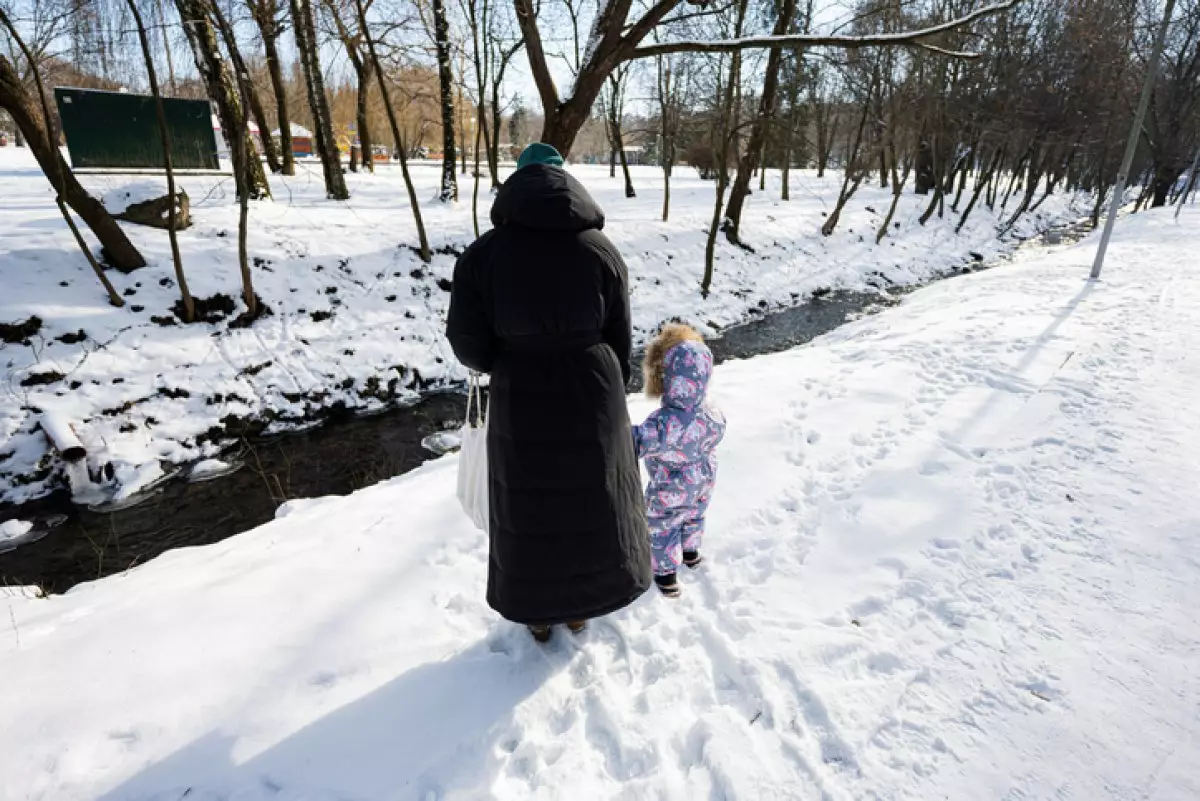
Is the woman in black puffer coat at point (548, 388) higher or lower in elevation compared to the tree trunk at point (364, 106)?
lower

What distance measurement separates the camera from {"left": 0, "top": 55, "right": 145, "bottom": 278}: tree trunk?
6285 millimetres

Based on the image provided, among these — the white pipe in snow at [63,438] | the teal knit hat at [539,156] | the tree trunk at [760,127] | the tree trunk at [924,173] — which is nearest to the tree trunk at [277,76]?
the white pipe in snow at [63,438]

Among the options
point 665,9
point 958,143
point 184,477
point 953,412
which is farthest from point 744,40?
point 958,143

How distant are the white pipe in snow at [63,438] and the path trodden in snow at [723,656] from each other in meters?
3.17

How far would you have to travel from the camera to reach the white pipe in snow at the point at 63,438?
5.88 metres

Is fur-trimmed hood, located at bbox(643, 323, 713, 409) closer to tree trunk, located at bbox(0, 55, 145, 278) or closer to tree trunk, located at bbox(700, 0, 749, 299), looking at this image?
tree trunk, located at bbox(0, 55, 145, 278)

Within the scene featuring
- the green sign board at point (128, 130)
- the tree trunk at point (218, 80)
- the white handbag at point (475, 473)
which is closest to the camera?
the white handbag at point (475, 473)

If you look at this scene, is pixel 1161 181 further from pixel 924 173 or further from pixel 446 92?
pixel 446 92

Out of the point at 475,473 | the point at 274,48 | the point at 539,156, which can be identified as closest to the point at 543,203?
the point at 539,156

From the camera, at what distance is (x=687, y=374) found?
100 inches

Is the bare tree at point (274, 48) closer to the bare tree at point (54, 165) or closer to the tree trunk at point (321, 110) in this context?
the tree trunk at point (321, 110)

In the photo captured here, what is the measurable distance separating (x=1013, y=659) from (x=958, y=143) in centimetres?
2358

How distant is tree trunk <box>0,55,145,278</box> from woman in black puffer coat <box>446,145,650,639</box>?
26.7 ft

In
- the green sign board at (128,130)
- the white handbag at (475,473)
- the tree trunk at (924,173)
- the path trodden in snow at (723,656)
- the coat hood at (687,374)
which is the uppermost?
the tree trunk at (924,173)
